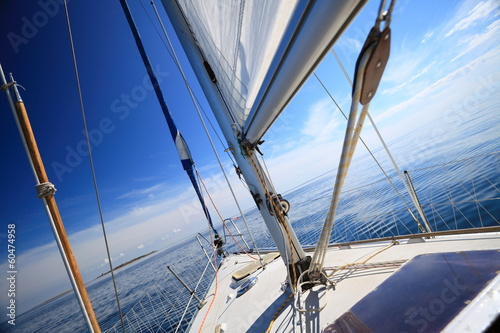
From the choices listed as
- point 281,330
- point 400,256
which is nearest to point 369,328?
point 281,330

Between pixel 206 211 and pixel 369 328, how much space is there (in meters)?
5.14

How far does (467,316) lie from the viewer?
2.46 ft

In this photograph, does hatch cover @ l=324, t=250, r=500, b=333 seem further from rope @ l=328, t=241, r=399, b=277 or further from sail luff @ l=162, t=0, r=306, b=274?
rope @ l=328, t=241, r=399, b=277

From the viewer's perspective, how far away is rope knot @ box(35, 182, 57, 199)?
5.76ft

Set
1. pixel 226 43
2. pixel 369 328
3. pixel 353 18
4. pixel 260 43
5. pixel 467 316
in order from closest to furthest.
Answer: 1. pixel 467 316
2. pixel 353 18
3. pixel 369 328
4. pixel 260 43
5. pixel 226 43

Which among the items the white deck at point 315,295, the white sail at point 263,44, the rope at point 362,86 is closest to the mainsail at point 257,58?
the white sail at point 263,44

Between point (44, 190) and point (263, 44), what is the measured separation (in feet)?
7.63

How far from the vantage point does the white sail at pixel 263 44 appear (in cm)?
95

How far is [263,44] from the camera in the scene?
1567 mm

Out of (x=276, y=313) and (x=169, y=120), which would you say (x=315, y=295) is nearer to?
(x=276, y=313)

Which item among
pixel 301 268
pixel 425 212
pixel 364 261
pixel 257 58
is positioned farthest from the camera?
pixel 425 212

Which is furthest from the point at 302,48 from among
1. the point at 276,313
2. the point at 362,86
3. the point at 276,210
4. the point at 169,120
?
the point at 169,120

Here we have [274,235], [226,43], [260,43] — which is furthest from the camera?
[274,235]

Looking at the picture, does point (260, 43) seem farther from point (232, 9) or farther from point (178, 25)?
point (178, 25)
